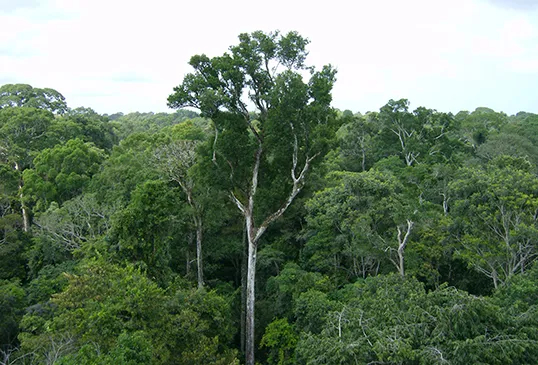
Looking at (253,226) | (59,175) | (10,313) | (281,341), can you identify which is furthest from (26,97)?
(281,341)

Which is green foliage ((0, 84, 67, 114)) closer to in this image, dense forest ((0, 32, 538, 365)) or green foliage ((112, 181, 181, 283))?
dense forest ((0, 32, 538, 365))

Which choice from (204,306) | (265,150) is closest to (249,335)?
(204,306)

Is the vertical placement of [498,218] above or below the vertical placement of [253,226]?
above

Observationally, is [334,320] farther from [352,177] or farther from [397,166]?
[397,166]

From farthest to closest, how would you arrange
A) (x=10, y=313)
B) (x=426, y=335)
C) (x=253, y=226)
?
(x=253, y=226) → (x=10, y=313) → (x=426, y=335)

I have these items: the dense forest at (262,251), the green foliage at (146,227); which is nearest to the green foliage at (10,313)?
the dense forest at (262,251)

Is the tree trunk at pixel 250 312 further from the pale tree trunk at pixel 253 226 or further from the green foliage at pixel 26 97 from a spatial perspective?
the green foliage at pixel 26 97

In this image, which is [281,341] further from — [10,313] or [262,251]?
[10,313]

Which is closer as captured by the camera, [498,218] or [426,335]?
[426,335]
